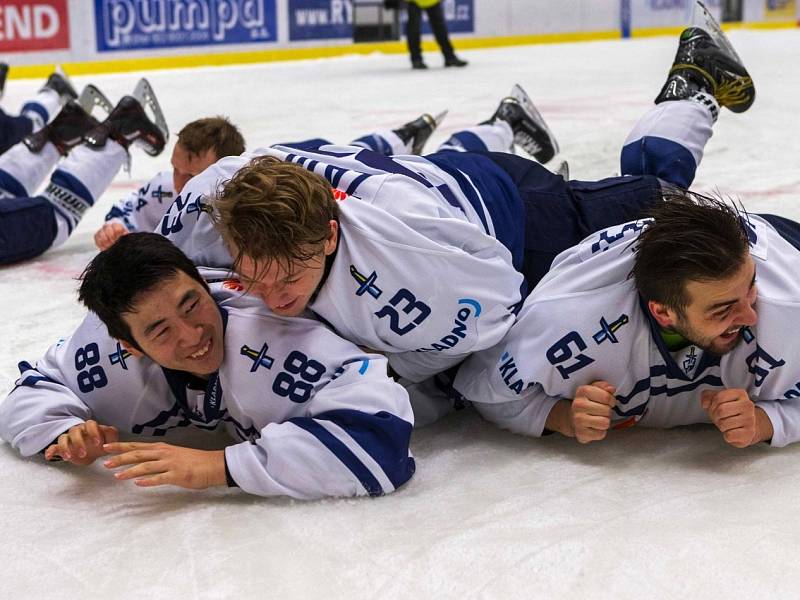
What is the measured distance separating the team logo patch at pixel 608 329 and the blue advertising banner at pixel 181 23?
250 inches

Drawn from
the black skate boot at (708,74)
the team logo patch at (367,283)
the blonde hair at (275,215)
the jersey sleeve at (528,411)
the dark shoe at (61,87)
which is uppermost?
the black skate boot at (708,74)

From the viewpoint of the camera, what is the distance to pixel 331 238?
141cm

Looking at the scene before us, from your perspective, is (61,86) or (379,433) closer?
(379,433)

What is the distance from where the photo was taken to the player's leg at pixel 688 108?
7.05ft

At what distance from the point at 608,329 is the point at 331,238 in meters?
0.39

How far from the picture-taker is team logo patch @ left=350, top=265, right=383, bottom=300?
1430mm

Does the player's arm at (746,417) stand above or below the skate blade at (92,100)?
below

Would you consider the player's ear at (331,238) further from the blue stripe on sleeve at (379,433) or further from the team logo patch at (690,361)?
the team logo patch at (690,361)

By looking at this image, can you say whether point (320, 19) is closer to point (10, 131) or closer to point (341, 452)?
point (10, 131)

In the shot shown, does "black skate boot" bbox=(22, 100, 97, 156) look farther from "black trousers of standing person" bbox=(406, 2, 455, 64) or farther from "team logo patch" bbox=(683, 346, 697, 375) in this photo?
"black trousers of standing person" bbox=(406, 2, 455, 64)

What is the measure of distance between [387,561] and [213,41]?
7216 millimetres

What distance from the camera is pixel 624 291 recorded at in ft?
4.86

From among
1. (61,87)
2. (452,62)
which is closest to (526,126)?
(61,87)

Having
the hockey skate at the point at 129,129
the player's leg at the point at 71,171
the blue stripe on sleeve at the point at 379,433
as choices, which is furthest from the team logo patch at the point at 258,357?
the hockey skate at the point at 129,129
